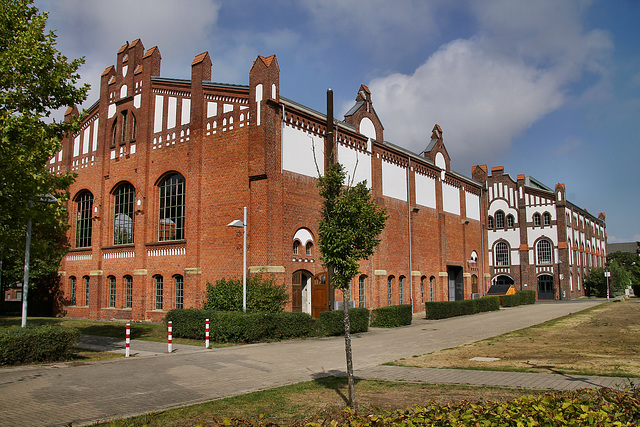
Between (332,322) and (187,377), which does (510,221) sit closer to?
(332,322)

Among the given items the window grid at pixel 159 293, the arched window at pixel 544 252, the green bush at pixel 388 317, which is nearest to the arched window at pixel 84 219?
the window grid at pixel 159 293

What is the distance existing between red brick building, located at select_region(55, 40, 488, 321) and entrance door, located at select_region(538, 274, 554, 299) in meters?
24.7

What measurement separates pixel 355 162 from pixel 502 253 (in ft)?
119

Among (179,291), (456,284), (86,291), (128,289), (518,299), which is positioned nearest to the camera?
(179,291)

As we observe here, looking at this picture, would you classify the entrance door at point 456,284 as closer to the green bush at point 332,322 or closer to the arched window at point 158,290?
the green bush at point 332,322

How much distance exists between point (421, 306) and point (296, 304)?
48.6 feet

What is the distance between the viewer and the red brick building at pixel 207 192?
22.3 m

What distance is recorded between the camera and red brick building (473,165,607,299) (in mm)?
54031

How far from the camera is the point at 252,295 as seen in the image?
20141 millimetres

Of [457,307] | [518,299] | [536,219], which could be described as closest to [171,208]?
[457,307]

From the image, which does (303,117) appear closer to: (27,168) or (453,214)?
(27,168)

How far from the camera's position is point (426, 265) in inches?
1389

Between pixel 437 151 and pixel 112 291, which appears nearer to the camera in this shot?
pixel 112 291

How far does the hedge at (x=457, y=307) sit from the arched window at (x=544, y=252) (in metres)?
22.5
